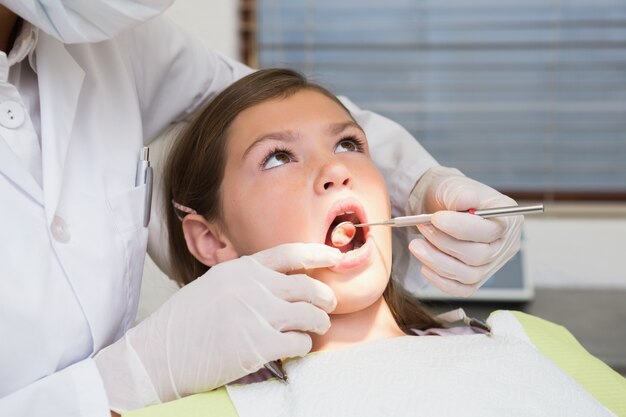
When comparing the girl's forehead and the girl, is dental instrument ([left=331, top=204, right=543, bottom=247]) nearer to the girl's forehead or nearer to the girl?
the girl

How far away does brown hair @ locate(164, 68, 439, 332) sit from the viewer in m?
1.52

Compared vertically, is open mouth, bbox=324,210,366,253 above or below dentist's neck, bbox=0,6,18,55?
below

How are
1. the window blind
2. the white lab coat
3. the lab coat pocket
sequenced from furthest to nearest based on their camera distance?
the window blind → the lab coat pocket → the white lab coat

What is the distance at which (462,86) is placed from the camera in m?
2.79

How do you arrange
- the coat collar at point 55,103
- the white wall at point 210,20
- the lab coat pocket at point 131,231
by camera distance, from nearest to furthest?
the coat collar at point 55,103
the lab coat pocket at point 131,231
the white wall at point 210,20

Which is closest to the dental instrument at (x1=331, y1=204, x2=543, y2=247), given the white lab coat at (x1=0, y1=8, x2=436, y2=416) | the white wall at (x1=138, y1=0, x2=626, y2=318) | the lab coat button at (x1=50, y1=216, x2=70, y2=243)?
the white lab coat at (x1=0, y1=8, x2=436, y2=416)

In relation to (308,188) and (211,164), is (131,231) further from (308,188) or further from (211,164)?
(308,188)

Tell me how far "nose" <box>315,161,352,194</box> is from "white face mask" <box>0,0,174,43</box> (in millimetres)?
405

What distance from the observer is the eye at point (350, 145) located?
4.91ft

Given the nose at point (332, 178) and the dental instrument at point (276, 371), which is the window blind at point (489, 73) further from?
the dental instrument at point (276, 371)

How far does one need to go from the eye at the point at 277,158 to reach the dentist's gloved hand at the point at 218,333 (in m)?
0.22

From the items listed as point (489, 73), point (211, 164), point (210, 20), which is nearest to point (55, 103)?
point (211, 164)

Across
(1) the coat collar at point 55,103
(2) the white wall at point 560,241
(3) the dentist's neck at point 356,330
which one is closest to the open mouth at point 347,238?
(3) the dentist's neck at point 356,330

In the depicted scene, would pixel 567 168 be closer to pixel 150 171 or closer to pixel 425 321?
pixel 425 321
